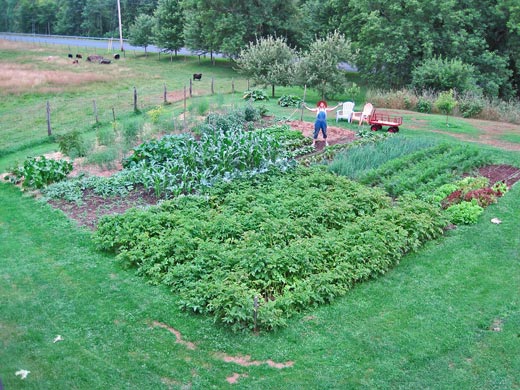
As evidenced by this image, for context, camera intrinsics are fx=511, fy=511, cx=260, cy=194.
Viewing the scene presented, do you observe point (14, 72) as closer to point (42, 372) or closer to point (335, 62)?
point (335, 62)

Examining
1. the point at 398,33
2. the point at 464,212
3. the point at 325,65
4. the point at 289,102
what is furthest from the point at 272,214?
the point at 398,33

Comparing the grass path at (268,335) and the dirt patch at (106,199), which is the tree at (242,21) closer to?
the dirt patch at (106,199)

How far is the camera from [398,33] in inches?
1094

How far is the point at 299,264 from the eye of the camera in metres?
8.47

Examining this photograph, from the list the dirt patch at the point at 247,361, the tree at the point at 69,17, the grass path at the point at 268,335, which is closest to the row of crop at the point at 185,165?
the grass path at the point at 268,335

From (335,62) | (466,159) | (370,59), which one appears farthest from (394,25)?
(466,159)

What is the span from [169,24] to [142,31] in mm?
4939

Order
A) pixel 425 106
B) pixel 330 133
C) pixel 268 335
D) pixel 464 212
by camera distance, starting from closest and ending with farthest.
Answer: pixel 268 335 < pixel 464 212 < pixel 330 133 < pixel 425 106

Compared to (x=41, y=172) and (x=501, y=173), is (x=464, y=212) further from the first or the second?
(x=41, y=172)

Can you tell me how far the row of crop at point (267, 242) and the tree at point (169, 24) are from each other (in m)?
35.7

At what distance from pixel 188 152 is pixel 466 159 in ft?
25.8

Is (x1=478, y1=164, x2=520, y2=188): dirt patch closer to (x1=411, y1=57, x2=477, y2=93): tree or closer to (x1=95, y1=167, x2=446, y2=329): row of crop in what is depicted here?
(x1=95, y1=167, x2=446, y2=329): row of crop

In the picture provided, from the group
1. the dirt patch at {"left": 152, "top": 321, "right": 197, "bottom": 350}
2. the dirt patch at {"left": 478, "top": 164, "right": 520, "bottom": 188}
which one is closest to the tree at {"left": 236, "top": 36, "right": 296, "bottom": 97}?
the dirt patch at {"left": 478, "top": 164, "right": 520, "bottom": 188}

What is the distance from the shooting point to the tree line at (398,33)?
1061 inches
